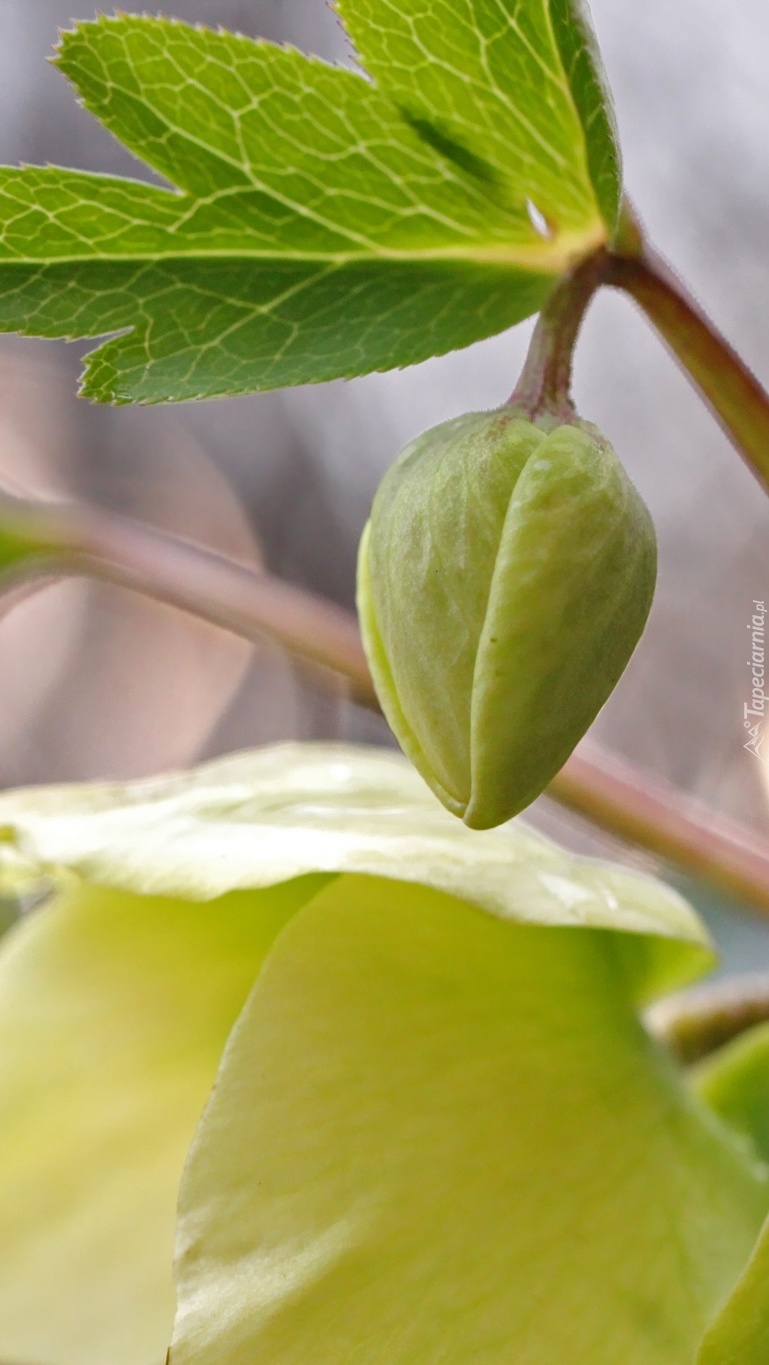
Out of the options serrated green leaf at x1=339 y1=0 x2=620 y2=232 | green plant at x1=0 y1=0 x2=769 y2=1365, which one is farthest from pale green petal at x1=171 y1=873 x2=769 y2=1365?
serrated green leaf at x1=339 y1=0 x2=620 y2=232

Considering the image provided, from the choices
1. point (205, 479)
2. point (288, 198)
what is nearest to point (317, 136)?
point (288, 198)

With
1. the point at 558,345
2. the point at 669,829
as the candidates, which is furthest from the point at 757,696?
the point at 558,345

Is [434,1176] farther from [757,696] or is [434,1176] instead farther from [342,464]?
[342,464]

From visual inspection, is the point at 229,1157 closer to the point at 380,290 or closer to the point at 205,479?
the point at 380,290

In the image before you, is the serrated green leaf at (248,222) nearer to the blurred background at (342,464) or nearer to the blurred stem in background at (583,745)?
the blurred stem in background at (583,745)

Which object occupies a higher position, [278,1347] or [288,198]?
[288,198]

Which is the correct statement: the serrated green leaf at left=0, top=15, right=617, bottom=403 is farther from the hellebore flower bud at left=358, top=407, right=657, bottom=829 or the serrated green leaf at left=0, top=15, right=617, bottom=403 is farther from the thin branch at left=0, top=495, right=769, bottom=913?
the thin branch at left=0, top=495, right=769, bottom=913

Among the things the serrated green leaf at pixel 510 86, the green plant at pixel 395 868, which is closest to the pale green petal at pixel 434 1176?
the green plant at pixel 395 868
